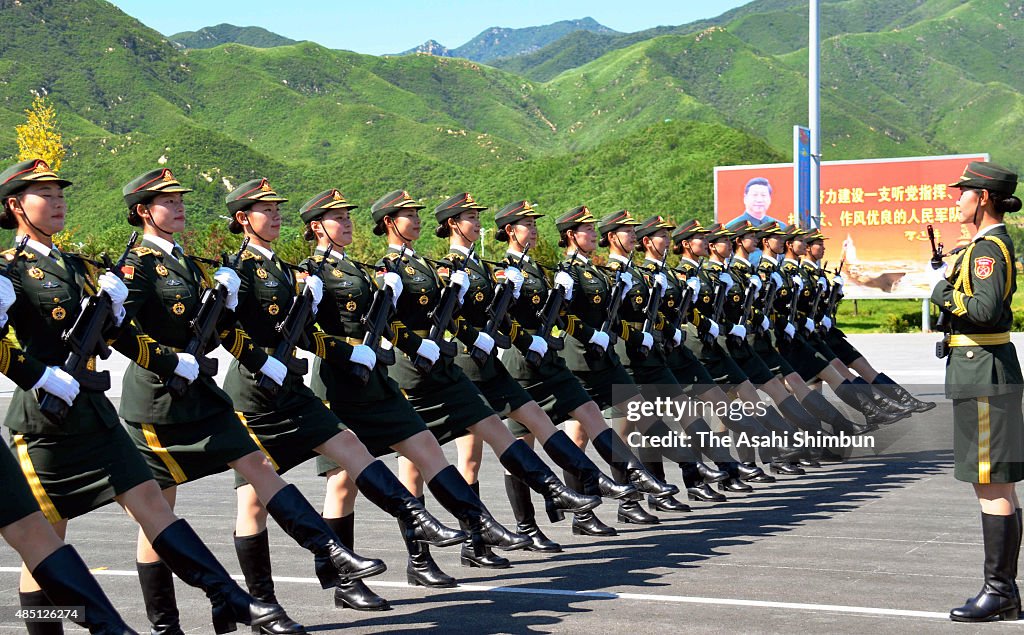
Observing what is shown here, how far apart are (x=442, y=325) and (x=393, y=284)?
1.94 ft

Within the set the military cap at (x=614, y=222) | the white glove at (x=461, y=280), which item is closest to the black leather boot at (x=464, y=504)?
the white glove at (x=461, y=280)

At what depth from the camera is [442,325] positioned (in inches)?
313

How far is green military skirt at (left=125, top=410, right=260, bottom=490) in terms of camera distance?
19.7 feet

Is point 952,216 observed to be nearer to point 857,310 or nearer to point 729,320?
point 857,310

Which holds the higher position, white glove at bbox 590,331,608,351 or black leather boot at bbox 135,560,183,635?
white glove at bbox 590,331,608,351

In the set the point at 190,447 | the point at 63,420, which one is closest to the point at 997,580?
Result: the point at 190,447

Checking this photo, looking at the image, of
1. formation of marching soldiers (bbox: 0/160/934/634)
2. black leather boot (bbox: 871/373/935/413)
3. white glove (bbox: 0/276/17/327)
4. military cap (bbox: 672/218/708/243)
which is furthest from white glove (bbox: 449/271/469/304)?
black leather boot (bbox: 871/373/935/413)

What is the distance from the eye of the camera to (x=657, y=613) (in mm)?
6414

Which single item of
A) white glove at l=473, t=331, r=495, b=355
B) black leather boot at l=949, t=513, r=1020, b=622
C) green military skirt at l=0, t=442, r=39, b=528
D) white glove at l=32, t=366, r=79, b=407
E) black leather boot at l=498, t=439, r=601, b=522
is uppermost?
white glove at l=473, t=331, r=495, b=355

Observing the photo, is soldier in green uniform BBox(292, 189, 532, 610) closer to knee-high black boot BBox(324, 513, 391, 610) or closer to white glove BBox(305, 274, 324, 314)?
white glove BBox(305, 274, 324, 314)

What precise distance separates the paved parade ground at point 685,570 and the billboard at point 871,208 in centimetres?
2418

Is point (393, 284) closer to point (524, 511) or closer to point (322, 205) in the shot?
point (322, 205)

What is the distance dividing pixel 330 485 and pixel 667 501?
3.44 meters

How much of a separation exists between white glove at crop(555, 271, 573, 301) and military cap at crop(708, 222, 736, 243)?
3.04m
